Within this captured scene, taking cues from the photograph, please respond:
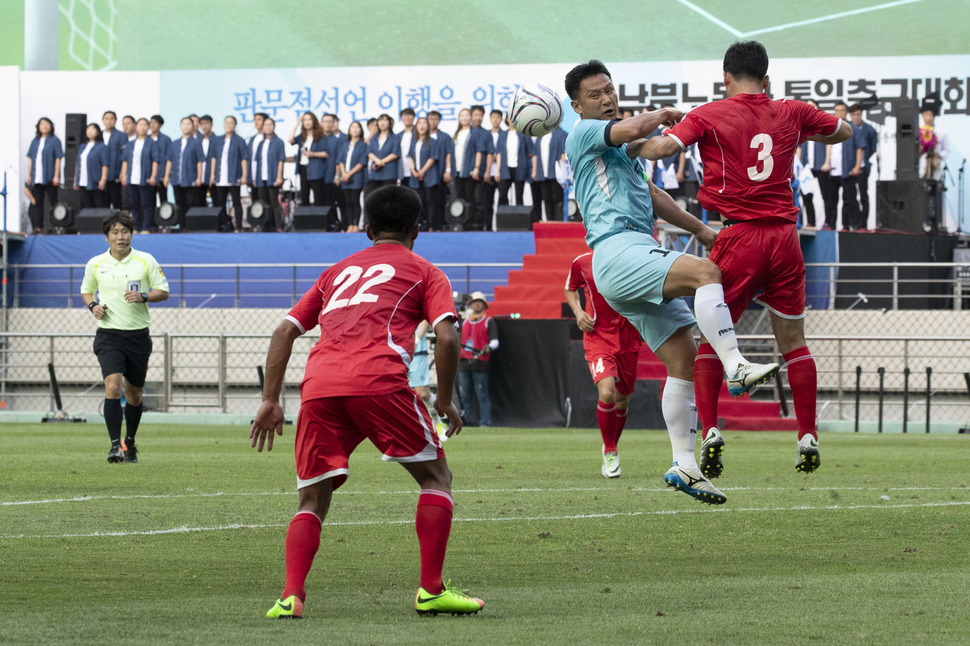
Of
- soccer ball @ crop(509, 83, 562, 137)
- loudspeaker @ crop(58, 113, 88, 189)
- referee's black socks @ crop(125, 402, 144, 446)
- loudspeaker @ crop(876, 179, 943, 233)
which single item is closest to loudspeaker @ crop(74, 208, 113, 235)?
→ loudspeaker @ crop(58, 113, 88, 189)

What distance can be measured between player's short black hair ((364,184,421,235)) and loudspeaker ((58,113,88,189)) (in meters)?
21.1

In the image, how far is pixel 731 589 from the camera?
18.8 feet

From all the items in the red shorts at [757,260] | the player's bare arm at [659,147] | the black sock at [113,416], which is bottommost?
the black sock at [113,416]

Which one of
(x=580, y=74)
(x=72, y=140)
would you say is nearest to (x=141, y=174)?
(x=72, y=140)

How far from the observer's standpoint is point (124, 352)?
12.1m

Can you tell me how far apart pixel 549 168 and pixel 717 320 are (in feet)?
54.5

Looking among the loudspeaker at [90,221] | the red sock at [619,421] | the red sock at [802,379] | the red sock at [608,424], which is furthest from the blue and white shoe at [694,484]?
the loudspeaker at [90,221]

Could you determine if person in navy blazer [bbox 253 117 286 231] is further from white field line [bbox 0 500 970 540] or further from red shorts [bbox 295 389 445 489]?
red shorts [bbox 295 389 445 489]

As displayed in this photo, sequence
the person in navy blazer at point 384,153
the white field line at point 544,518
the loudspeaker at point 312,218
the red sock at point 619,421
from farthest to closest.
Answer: the loudspeaker at point 312,218, the person in navy blazer at point 384,153, the red sock at point 619,421, the white field line at point 544,518

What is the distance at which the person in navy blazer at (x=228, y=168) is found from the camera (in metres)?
24.4

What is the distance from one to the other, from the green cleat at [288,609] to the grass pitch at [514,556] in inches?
2.6

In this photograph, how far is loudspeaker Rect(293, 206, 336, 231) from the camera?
78.3ft

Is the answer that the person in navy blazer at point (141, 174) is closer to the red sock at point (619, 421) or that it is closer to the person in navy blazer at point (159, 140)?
the person in navy blazer at point (159, 140)

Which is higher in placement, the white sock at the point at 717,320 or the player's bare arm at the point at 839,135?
the player's bare arm at the point at 839,135
